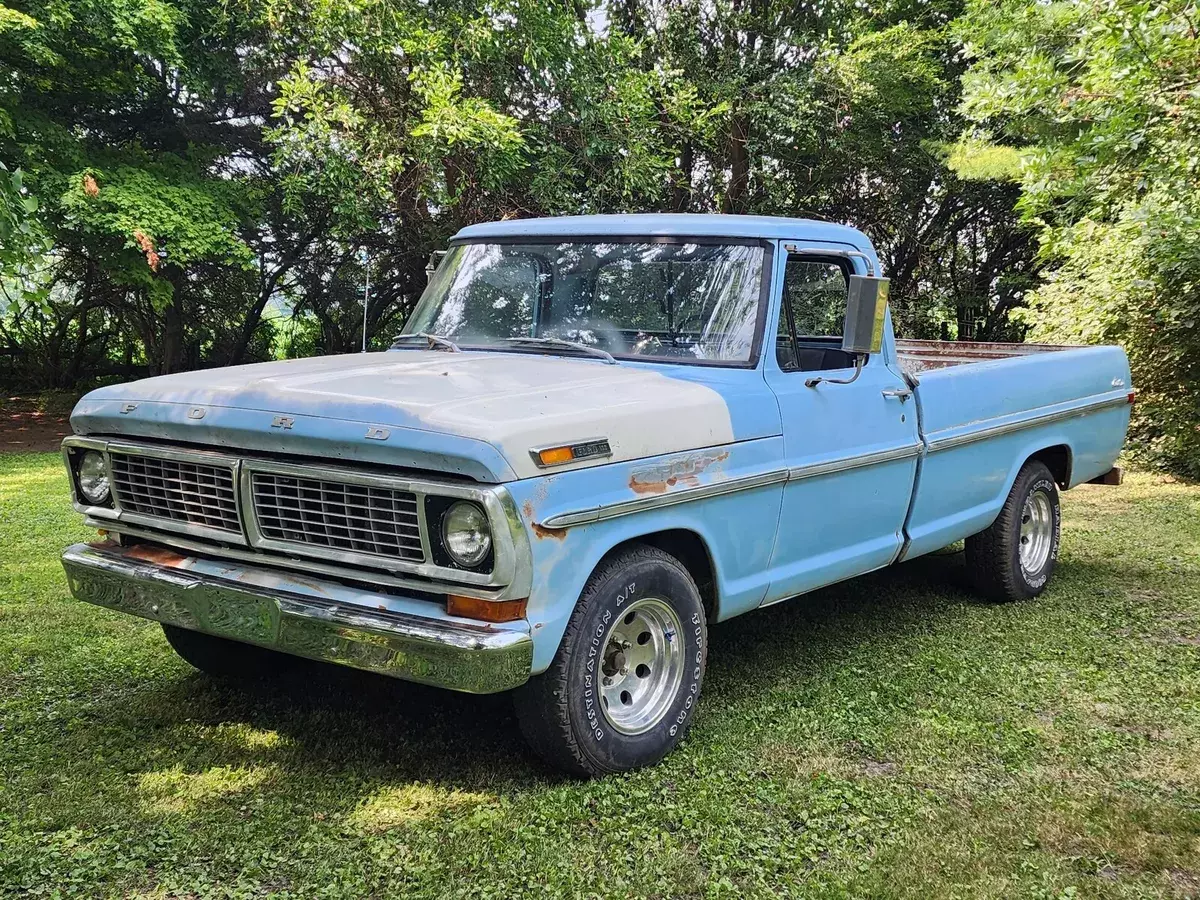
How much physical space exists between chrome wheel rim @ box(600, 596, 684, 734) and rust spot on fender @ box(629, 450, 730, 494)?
1.36 ft

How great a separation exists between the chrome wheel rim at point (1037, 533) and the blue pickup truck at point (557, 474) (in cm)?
100

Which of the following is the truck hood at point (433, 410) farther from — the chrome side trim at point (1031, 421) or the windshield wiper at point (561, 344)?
the chrome side trim at point (1031, 421)

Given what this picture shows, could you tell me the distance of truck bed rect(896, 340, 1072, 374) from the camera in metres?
6.68

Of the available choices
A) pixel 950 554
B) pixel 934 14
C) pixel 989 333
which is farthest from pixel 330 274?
pixel 950 554

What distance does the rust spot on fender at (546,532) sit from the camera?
317 cm

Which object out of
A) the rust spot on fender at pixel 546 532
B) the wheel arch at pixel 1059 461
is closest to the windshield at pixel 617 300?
the rust spot on fender at pixel 546 532

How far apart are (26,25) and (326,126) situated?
9.98 ft

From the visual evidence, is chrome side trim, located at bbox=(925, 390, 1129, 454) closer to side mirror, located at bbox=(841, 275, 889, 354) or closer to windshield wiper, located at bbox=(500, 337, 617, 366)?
side mirror, located at bbox=(841, 275, 889, 354)

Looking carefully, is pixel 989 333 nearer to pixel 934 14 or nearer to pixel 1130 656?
pixel 934 14

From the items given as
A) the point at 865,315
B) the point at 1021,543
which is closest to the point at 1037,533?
the point at 1021,543

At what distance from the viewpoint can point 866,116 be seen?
50.9 feet

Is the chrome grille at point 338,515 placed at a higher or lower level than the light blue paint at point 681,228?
lower

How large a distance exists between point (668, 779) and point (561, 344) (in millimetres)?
1859

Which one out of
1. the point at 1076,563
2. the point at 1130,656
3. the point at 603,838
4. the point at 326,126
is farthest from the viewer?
the point at 326,126
